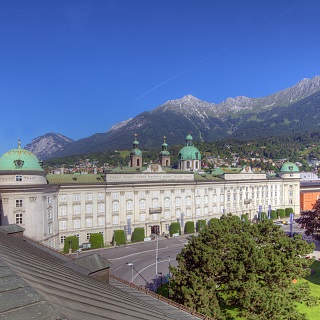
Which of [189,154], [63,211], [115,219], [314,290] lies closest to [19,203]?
[63,211]

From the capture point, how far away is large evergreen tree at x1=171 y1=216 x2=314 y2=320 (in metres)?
27.8

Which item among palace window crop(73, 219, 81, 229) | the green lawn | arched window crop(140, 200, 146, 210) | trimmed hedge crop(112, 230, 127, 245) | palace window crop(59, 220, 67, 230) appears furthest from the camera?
arched window crop(140, 200, 146, 210)

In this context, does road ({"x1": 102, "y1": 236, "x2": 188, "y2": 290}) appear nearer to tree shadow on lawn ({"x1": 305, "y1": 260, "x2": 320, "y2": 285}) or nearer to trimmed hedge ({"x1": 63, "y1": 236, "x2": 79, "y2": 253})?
trimmed hedge ({"x1": 63, "y1": 236, "x2": 79, "y2": 253})

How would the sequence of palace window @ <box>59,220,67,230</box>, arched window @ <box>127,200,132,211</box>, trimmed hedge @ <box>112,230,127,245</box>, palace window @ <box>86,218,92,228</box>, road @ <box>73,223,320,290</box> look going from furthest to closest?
arched window @ <box>127,200,132,211</box>
trimmed hedge @ <box>112,230,127,245</box>
palace window @ <box>86,218,92,228</box>
palace window @ <box>59,220,67,230</box>
road @ <box>73,223,320,290</box>

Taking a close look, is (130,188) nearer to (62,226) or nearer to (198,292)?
(62,226)

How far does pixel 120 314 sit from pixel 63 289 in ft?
5.51

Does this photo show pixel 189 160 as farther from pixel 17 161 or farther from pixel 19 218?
pixel 19 218

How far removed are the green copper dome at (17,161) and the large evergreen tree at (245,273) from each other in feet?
129

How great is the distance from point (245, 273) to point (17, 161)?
4830 cm

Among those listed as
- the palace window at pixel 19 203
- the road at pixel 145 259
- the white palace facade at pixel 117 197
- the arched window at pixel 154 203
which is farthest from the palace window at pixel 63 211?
the arched window at pixel 154 203

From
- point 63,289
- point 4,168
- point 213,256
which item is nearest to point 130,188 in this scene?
point 4,168

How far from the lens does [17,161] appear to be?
203 ft

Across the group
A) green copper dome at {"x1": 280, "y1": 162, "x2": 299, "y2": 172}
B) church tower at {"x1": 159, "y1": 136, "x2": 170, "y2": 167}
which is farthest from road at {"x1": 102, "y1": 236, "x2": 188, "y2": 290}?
green copper dome at {"x1": 280, "y1": 162, "x2": 299, "y2": 172}

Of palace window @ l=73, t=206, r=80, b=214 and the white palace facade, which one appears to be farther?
palace window @ l=73, t=206, r=80, b=214
